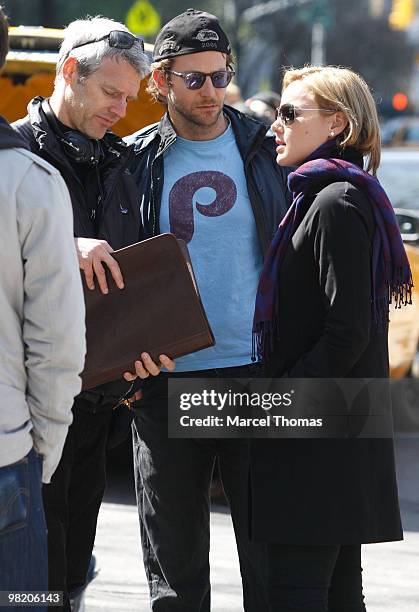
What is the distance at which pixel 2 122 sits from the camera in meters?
2.97

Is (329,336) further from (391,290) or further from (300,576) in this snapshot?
(300,576)

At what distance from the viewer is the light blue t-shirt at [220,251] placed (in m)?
4.30

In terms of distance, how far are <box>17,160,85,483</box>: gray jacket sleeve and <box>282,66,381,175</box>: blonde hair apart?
1.02m

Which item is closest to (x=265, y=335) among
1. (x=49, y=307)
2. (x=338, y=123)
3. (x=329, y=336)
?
(x=329, y=336)

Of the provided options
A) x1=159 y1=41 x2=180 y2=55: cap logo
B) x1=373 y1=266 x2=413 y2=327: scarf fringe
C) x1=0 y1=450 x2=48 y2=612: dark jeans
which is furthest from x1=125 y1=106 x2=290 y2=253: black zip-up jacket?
x1=0 y1=450 x2=48 y2=612: dark jeans

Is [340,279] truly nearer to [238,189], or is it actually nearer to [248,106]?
[238,189]

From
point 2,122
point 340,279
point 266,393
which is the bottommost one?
point 266,393

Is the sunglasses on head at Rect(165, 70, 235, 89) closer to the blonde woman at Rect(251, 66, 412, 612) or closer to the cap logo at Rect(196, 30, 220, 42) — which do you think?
the cap logo at Rect(196, 30, 220, 42)

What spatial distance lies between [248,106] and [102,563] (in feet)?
14.5

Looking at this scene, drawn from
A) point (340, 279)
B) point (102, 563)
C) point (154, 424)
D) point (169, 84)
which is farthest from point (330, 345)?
point (102, 563)

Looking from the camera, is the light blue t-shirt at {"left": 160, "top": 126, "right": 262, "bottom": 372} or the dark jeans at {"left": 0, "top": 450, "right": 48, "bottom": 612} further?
the light blue t-shirt at {"left": 160, "top": 126, "right": 262, "bottom": 372}

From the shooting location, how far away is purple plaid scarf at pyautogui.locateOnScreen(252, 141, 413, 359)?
11.8 ft

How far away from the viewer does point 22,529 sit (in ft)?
9.80

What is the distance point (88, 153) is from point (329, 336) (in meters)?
1.02
